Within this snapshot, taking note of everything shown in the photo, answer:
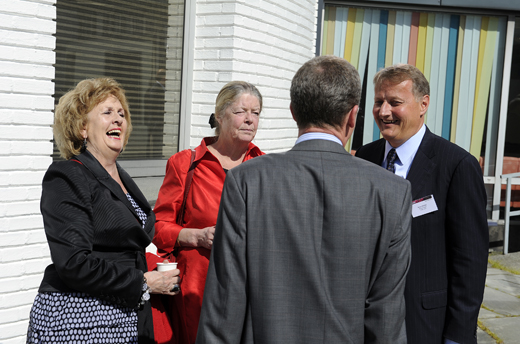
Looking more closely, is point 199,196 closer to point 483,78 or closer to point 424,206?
point 424,206

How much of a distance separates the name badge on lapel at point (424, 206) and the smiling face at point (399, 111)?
373 millimetres

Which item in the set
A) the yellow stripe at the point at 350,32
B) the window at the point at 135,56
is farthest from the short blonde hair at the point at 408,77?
the yellow stripe at the point at 350,32

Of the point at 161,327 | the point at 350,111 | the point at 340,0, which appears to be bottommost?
the point at 161,327

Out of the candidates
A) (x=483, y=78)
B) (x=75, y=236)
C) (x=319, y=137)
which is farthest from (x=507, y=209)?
(x=75, y=236)

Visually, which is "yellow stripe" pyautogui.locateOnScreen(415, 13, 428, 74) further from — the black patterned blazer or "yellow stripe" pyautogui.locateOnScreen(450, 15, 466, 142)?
the black patterned blazer

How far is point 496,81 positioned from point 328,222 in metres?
6.33

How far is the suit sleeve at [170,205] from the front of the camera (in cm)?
284

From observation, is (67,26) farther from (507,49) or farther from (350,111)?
→ (507,49)

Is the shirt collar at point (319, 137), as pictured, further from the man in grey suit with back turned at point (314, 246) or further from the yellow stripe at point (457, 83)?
the yellow stripe at point (457, 83)

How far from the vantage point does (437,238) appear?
228cm

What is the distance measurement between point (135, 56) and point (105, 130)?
2.80 metres

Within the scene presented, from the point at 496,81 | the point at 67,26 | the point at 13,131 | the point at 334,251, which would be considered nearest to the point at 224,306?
the point at 334,251

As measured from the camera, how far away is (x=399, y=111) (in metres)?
2.49

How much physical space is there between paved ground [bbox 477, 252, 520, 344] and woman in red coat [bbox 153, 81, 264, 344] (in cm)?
282
